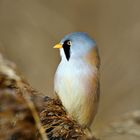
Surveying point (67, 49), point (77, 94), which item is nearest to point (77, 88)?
point (77, 94)

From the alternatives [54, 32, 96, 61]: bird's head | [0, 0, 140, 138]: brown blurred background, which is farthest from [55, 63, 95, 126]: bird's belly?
[0, 0, 140, 138]: brown blurred background

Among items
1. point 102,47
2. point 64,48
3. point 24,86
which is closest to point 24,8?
point 102,47

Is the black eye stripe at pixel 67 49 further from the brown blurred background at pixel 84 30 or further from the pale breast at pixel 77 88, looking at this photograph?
the brown blurred background at pixel 84 30

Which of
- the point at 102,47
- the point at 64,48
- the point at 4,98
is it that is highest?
the point at 102,47

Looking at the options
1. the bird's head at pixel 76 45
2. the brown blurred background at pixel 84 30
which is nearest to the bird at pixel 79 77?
the bird's head at pixel 76 45

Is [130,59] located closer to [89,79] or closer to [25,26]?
[25,26]

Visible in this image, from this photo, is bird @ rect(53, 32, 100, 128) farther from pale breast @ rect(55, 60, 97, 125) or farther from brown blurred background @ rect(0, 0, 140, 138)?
brown blurred background @ rect(0, 0, 140, 138)
